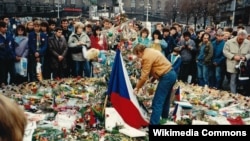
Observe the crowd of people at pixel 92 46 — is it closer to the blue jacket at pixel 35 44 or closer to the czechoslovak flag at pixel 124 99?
the blue jacket at pixel 35 44

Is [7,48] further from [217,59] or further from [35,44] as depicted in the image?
[217,59]

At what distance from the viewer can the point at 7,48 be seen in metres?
10.4

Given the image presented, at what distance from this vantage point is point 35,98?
30.6ft

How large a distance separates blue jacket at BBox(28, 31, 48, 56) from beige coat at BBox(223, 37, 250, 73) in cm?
514

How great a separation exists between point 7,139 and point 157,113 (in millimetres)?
5415

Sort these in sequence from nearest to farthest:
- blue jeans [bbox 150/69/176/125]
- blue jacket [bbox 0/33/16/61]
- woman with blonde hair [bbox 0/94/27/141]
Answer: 1. woman with blonde hair [bbox 0/94/27/141]
2. blue jeans [bbox 150/69/176/125]
3. blue jacket [bbox 0/33/16/61]

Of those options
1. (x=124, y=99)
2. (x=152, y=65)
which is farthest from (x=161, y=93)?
(x=124, y=99)

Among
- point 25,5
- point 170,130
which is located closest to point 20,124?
point 170,130

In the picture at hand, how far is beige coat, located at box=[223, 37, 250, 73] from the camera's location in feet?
35.3

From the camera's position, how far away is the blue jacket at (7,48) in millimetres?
10320

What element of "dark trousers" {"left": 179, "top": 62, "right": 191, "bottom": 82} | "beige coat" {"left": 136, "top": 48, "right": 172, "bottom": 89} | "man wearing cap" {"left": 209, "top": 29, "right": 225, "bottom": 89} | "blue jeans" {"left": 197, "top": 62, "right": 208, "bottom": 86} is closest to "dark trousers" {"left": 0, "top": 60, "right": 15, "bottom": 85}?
"beige coat" {"left": 136, "top": 48, "right": 172, "bottom": 89}

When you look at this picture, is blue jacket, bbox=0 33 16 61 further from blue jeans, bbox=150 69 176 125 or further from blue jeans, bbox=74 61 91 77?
blue jeans, bbox=150 69 176 125

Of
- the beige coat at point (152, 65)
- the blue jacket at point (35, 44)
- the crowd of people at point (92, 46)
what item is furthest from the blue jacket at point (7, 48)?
the beige coat at point (152, 65)

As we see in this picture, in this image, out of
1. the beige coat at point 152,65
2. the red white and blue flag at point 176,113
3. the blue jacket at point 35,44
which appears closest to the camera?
the beige coat at point 152,65
